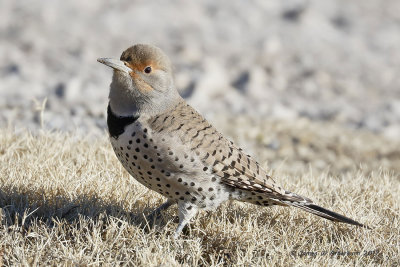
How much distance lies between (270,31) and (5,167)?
10.5 meters

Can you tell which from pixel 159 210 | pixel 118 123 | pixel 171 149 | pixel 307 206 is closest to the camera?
pixel 171 149

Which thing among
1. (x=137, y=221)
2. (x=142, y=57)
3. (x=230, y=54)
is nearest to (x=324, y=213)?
(x=137, y=221)

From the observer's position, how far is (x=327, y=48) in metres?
14.0

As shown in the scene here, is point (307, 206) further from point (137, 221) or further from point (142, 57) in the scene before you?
point (142, 57)

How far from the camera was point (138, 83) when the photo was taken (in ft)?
14.3

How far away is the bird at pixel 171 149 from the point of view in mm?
4176

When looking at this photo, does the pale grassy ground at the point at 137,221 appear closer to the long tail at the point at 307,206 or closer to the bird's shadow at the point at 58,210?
the bird's shadow at the point at 58,210

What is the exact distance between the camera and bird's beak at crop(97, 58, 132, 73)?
13.8 ft

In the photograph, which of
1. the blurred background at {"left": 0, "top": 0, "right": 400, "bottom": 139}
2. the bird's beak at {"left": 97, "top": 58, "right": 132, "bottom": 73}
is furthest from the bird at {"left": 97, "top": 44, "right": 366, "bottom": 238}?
the blurred background at {"left": 0, "top": 0, "right": 400, "bottom": 139}

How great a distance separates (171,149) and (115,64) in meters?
0.65

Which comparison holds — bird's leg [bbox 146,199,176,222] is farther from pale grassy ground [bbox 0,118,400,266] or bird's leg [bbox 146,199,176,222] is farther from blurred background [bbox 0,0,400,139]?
blurred background [bbox 0,0,400,139]

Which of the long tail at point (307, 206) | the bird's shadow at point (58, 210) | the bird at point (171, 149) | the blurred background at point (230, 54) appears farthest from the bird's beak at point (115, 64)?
the blurred background at point (230, 54)

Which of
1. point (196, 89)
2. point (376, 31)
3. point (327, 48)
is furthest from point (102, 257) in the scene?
point (376, 31)

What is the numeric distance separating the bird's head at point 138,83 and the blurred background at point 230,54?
3.74 metres
